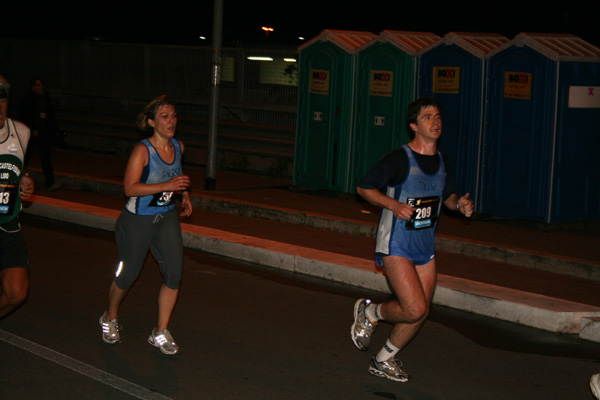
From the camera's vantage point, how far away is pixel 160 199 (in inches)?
243

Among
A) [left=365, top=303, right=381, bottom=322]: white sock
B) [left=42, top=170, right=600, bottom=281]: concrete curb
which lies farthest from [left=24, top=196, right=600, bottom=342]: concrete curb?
[left=365, top=303, right=381, bottom=322]: white sock

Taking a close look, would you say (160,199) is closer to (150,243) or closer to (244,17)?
(150,243)

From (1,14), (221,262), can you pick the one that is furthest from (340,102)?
(1,14)

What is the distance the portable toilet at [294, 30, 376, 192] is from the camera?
Result: 537 inches

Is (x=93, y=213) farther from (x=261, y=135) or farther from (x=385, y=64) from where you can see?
(x=261, y=135)

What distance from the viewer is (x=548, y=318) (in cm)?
738

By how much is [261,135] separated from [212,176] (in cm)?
405

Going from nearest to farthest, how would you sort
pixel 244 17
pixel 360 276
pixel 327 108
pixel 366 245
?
1. pixel 360 276
2. pixel 366 245
3. pixel 327 108
4. pixel 244 17

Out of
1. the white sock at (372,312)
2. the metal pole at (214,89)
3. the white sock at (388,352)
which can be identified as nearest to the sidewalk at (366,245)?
the metal pole at (214,89)

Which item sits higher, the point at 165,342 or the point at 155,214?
the point at 155,214

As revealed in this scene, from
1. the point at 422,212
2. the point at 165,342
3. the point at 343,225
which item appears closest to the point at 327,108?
the point at 343,225

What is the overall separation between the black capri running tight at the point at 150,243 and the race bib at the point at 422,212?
1.64 metres

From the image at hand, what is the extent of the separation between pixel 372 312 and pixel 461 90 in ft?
21.1

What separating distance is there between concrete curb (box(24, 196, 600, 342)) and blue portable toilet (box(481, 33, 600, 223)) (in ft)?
11.1
